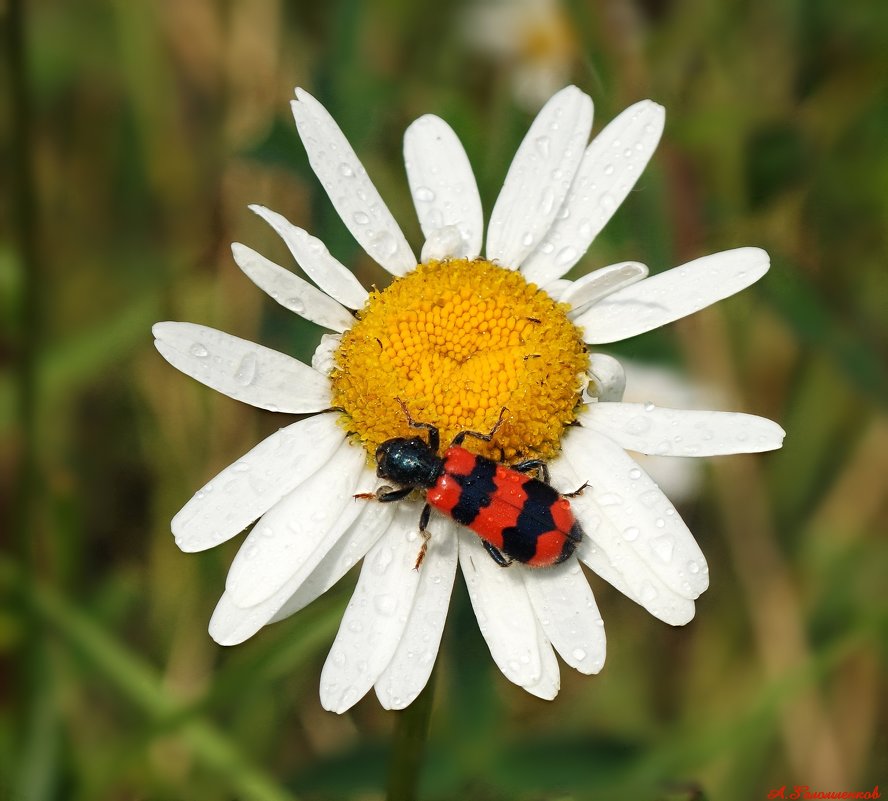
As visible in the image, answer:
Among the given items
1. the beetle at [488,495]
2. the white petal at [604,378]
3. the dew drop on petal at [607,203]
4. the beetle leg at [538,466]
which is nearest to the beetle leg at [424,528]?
the beetle at [488,495]

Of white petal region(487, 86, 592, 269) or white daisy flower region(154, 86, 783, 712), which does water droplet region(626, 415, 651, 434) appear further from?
white petal region(487, 86, 592, 269)

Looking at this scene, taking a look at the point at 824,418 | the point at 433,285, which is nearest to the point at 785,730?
the point at 824,418

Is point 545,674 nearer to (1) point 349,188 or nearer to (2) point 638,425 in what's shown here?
(2) point 638,425

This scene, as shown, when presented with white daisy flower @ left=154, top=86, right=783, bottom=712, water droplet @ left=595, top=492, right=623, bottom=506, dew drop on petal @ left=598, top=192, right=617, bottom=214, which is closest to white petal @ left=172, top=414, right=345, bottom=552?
white daisy flower @ left=154, top=86, right=783, bottom=712

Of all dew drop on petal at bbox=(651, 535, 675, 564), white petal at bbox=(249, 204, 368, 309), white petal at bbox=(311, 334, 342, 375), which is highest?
white petal at bbox=(249, 204, 368, 309)
